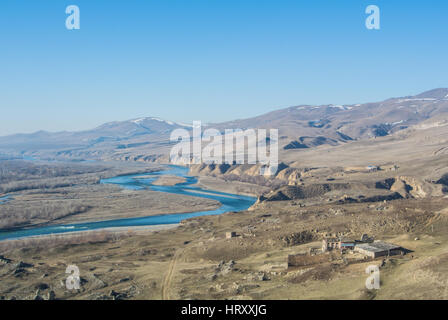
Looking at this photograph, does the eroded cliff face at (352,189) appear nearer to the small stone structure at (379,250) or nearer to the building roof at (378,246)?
the building roof at (378,246)

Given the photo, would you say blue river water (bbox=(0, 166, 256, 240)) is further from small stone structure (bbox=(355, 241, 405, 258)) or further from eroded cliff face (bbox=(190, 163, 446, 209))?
small stone structure (bbox=(355, 241, 405, 258))

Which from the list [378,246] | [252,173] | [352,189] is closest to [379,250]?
[378,246]

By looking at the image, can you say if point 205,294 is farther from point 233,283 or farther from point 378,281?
point 378,281

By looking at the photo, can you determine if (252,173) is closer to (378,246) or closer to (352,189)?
(352,189)

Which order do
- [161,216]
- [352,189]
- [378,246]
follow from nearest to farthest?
1. [378,246]
2. [161,216]
3. [352,189]

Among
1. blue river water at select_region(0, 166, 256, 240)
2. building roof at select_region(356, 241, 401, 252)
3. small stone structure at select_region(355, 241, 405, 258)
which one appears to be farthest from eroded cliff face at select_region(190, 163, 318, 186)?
small stone structure at select_region(355, 241, 405, 258)

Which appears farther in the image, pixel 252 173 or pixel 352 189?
→ pixel 252 173

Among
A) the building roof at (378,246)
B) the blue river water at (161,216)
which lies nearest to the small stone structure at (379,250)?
the building roof at (378,246)

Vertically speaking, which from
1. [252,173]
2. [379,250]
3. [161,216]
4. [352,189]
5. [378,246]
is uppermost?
[379,250]

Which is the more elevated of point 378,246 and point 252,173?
point 378,246
